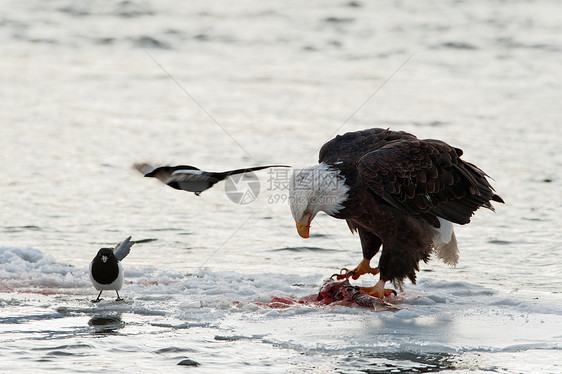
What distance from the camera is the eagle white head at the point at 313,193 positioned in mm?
5605

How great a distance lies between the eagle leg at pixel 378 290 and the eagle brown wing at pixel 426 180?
1.72 ft

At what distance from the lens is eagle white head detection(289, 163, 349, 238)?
5.61 m

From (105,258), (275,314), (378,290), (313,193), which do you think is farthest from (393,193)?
(105,258)

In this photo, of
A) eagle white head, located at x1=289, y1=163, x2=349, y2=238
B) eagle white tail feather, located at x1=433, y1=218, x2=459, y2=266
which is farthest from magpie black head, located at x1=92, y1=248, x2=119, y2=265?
eagle white tail feather, located at x1=433, y1=218, x2=459, y2=266

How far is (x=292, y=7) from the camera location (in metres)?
20.1

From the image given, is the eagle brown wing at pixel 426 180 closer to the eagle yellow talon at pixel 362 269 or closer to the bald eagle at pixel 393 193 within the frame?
the bald eagle at pixel 393 193

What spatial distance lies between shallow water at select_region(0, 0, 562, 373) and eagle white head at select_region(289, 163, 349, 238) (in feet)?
1.93

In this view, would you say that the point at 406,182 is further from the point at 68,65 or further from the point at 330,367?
the point at 68,65

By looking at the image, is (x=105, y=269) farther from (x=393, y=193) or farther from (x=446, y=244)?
(x=446, y=244)

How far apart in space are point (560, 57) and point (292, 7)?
6.42m

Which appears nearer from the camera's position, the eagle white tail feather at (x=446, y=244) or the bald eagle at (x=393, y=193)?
the bald eagle at (x=393, y=193)

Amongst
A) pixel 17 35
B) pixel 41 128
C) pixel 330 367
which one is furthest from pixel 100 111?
pixel 330 367

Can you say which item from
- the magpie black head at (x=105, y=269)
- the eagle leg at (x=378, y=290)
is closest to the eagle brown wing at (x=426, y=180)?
the eagle leg at (x=378, y=290)

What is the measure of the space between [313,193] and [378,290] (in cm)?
83
